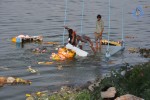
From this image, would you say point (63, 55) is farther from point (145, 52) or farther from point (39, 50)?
point (145, 52)

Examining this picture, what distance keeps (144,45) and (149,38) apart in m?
3.99

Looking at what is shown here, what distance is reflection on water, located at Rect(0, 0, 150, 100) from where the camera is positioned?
17870mm

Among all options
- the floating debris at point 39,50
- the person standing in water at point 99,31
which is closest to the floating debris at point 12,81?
the floating debris at point 39,50

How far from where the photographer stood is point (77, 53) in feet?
74.4

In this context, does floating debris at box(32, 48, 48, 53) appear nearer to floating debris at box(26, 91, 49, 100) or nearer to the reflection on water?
the reflection on water

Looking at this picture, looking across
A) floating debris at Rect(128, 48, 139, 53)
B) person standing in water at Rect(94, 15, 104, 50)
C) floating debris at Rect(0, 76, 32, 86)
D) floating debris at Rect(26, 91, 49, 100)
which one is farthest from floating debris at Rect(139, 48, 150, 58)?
floating debris at Rect(26, 91, 49, 100)

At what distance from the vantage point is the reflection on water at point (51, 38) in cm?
1787

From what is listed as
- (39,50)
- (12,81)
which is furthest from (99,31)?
(12,81)

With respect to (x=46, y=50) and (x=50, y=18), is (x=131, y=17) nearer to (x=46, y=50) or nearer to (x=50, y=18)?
(x=50, y=18)

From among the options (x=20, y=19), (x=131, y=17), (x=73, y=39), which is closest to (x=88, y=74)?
(x=73, y=39)

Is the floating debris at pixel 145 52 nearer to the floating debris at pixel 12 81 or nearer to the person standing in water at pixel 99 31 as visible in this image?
the person standing in water at pixel 99 31

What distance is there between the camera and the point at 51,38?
29.7 meters

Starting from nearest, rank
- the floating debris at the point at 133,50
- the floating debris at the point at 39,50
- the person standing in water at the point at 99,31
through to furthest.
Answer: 1. the floating debris at the point at 39,50
2. the person standing in water at the point at 99,31
3. the floating debris at the point at 133,50

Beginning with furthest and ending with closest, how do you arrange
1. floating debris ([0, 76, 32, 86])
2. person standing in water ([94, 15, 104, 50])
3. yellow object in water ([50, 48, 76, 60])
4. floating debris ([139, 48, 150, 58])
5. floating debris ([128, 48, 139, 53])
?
floating debris ([128, 48, 139, 53]) → person standing in water ([94, 15, 104, 50]) → floating debris ([139, 48, 150, 58]) → yellow object in water ([50, 48, 76, 60]) → floating debris ([0, 76, 32, 86])
